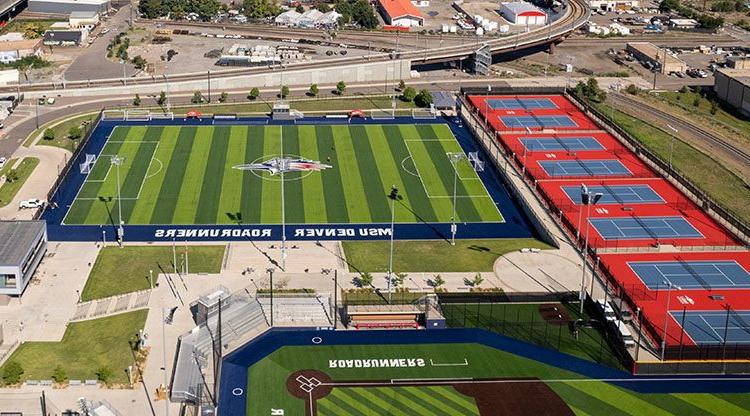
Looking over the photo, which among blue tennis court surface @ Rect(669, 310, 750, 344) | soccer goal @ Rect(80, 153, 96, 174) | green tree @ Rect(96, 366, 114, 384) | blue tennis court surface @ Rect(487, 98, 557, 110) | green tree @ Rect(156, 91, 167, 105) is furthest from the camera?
green tree @ Rect(156, 91, 167, 105)

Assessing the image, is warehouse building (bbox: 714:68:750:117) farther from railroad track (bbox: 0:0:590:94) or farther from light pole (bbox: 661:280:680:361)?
light pole (bbox: 661:280:680:361)

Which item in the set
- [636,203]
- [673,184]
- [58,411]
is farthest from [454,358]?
[673,184]

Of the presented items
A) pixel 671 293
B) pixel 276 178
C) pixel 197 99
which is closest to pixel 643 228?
pixel 671 293

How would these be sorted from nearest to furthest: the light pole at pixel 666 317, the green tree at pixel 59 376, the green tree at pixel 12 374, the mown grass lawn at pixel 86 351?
1. the green tree at pixel 59 376
2. the green tree at pixel 12 374
3. the mown grass lawn at pixel 86 351
4. the light pole at pixel 666 317

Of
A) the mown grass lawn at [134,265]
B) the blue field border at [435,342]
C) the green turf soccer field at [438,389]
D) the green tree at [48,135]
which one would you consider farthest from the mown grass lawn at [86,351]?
the green tree at [48,135]

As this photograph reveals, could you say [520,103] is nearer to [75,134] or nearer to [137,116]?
[137,116]

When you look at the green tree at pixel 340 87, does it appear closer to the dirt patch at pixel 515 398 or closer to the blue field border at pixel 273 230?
the blue field border at pixel 273 230

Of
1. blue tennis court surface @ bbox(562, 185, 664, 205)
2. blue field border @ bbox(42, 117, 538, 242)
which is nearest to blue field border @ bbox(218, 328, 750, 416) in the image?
blue field border @ bbox(42, 117, 538, 242)
